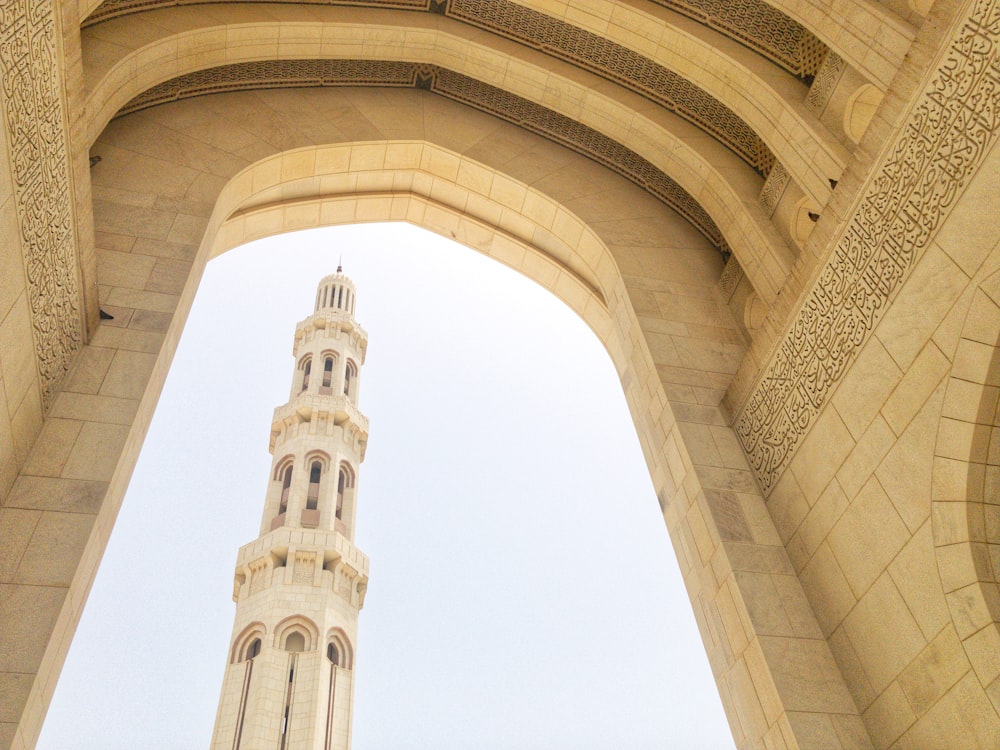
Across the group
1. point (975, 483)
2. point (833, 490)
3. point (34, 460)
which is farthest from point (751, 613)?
point (34, 460)

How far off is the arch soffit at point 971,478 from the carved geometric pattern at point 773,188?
2.86 m

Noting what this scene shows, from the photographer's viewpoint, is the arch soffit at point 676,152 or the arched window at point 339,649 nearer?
the arch soffit at point 676,152

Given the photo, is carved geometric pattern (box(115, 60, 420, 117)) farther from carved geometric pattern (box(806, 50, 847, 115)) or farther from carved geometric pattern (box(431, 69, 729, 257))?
carved geometric pattern (box(806, 50, 847, 115))

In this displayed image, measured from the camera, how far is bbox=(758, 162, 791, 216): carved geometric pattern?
237 inches

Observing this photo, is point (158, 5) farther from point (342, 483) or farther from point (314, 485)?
point (342, 483)

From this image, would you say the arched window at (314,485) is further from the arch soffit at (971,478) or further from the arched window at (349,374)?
the arch soffit at (971,478)

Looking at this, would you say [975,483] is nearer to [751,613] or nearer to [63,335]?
[751,613]

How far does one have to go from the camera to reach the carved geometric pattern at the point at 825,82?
17.9 feet

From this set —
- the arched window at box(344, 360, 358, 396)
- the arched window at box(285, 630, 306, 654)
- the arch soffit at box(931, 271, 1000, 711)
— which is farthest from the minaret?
the arch soffit at box(931, 271, 1000, 711)

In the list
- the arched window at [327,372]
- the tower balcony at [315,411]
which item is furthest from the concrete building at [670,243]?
the arched window at [327,372]

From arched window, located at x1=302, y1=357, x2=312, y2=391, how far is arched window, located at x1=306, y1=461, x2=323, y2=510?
3.55m

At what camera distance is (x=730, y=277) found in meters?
6.34

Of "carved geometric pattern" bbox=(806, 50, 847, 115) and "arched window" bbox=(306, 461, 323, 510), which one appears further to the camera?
"arched window" bbox=(306, 461, 323, 510)

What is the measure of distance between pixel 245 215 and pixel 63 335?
2.74 metres
